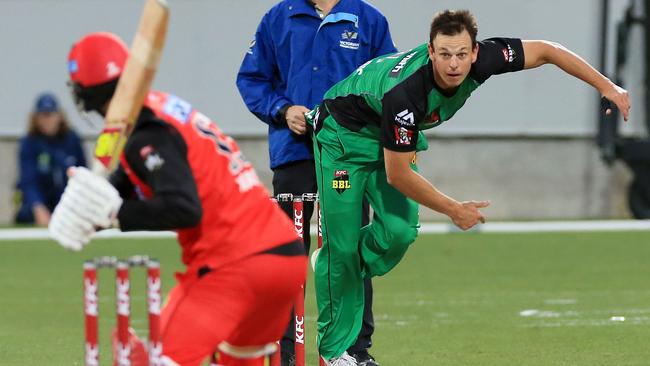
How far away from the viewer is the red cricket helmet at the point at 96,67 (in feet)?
17.7

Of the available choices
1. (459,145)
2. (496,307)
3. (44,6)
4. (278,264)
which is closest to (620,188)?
(459,145)

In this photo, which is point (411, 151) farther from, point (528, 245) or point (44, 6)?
point (44, 6)

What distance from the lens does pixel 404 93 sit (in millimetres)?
7027

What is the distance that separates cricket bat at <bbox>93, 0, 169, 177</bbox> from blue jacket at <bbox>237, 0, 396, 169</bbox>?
9.09 feet

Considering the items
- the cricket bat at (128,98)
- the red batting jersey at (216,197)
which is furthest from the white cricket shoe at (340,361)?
the cricket bat at (128,98)

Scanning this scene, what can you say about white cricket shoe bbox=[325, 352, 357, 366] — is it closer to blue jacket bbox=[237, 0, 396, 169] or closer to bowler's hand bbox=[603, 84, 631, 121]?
blue jacket bbox=[237, 0, 396, 169]

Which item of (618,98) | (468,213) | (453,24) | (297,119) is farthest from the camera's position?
(297,119)

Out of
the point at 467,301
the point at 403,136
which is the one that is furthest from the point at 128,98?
the point at 467,301

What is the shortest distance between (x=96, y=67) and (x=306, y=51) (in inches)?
110

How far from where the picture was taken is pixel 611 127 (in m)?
19.7

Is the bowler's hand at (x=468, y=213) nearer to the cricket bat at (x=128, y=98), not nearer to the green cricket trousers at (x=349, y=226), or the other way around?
the green cricket trousers at (x=349, y=226)

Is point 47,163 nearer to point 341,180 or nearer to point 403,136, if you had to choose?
point 341,180

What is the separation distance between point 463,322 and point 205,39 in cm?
1083

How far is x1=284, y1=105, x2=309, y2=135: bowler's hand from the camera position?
7965 mm
